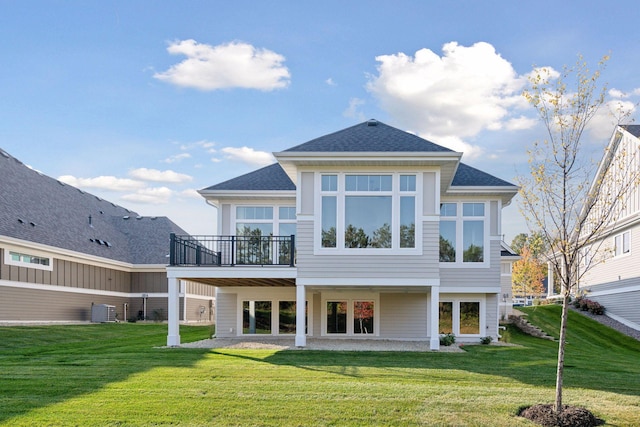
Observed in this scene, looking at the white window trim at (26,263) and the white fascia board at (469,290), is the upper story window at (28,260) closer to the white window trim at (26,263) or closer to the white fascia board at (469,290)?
the white window trim at (26,263)

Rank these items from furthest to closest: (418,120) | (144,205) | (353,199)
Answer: (144,205) → (418,120) → (353,199)

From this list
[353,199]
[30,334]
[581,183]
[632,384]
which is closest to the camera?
[581,183]

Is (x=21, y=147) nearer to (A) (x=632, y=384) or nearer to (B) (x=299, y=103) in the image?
(B) (x=299, y=103)

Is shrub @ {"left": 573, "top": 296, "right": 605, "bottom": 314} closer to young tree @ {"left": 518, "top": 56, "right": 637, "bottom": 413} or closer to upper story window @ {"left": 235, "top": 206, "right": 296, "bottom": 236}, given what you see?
upper story window @ {"left": 235, "top": 206, "right": 296, "bottom": 236}

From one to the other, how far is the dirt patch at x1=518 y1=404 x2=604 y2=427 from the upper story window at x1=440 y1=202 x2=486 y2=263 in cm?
926

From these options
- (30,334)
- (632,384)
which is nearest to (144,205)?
(30,334)

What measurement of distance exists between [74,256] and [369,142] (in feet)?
53.8

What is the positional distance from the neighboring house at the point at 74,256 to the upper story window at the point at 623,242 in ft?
69.6

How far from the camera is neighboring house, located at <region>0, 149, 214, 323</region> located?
2255 centimetres

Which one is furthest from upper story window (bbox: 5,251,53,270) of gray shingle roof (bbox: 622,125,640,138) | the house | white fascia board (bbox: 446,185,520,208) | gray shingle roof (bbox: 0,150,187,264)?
gray shingle roof (bbox: 622,125,640,138)

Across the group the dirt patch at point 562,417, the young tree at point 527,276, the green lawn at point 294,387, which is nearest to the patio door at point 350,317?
the green lawn at point 294,387

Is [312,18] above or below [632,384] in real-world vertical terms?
above

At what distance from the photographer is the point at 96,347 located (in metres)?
15.5

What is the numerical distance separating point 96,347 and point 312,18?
10560 millimetres
